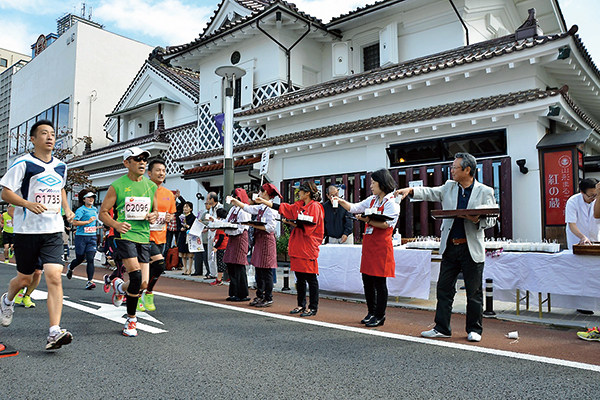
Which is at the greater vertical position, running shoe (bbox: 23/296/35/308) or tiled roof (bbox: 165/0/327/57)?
tiled roof (bbox: 165/0/327/57)

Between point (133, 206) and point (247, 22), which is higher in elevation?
point (247, 22)

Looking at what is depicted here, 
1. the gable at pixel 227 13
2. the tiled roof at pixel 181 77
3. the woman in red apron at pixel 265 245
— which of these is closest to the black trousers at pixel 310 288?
Result: the woman in red apron at pixel 265 245

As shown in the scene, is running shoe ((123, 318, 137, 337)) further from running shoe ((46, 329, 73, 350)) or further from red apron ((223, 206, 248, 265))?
red apron ((223, 206, 248, 265))

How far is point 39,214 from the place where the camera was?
14.9 feet

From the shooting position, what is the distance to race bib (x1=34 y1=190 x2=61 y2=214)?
15.0 ft

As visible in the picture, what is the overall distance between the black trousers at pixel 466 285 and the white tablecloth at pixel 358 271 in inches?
81.6

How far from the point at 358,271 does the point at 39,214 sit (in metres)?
5.35

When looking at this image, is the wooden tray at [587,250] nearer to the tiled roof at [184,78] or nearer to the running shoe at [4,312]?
the running shoe at [4,312]

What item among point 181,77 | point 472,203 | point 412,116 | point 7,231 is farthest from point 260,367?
point 181,77

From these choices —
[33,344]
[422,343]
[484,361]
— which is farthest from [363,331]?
[33,344]

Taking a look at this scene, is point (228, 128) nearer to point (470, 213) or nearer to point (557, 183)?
point (470, 213)

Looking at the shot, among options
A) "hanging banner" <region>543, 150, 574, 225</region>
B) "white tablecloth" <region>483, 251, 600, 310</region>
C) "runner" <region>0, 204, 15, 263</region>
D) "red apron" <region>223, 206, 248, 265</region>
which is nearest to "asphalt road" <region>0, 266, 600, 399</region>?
"white tablecloth" <region>483, 251, 600, 310</region>

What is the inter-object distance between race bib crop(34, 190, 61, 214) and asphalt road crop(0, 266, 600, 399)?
142cm

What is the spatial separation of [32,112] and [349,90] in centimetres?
3266
